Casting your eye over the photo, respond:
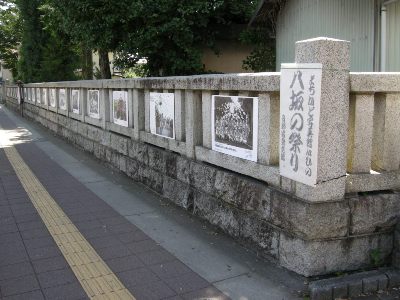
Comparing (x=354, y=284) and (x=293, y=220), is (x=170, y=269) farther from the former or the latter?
(x=354, y=284)

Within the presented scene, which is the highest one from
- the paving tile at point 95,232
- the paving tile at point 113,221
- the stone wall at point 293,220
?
the stone wall at point 293,220

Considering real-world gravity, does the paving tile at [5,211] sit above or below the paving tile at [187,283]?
above

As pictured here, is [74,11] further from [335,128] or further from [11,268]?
[335,128]

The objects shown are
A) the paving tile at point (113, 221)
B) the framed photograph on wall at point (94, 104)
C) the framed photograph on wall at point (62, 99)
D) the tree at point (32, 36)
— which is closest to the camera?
the paving tile at point (113, 221)

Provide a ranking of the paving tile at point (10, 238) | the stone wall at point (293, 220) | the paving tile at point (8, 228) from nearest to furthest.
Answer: the stone wall at point (293, 220) → the paving tile at point (10, 238) → the paving tile at point (8, 228)

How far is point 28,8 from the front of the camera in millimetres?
26016

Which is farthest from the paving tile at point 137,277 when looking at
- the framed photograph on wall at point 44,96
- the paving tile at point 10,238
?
the framed photograph on wall at point 44,96

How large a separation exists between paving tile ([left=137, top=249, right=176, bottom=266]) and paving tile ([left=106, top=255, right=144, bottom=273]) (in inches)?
2.6

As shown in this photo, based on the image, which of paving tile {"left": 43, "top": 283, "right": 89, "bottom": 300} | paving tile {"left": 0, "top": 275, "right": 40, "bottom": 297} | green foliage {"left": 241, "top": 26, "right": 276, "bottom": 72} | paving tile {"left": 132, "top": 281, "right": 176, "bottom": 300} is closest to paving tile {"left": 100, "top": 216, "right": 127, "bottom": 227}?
paving tile {"left": 0, "top": 275, "right": 40, "bottom": 297}

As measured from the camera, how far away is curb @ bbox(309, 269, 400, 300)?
3.65 m

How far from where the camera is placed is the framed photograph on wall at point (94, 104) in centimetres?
1030

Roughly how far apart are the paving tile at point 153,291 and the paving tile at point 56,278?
0.62 meters

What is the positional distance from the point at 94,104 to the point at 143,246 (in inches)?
249

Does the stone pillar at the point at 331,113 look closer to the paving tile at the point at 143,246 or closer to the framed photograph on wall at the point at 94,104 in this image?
the paving tile at the point at 143,246
